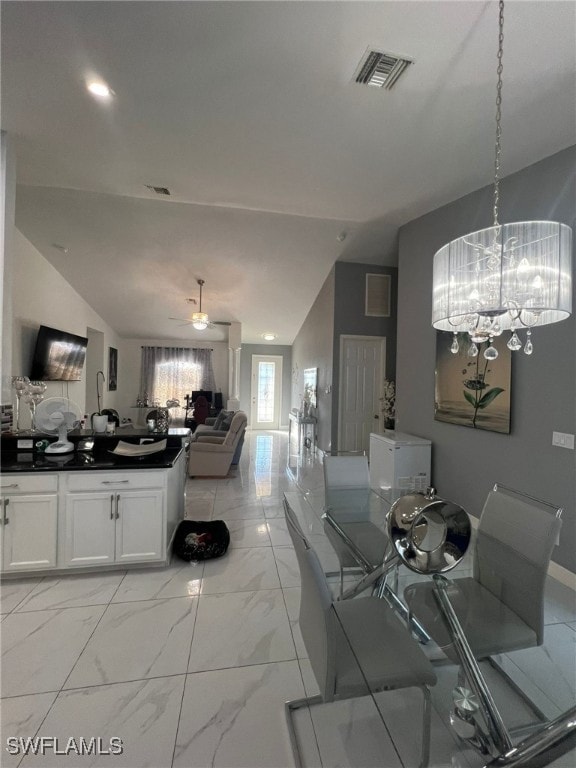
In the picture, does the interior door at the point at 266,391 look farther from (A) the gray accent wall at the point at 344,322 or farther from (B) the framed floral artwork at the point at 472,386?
(B) the framed floral artwork at the point at 472,386

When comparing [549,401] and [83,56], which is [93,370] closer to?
[83,56]

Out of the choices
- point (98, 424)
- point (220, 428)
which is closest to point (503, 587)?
point (98, 424)

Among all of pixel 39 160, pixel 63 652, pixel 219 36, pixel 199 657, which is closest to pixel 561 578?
pixel 199 657

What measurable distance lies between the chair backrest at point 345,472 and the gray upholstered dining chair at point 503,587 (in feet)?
3.15

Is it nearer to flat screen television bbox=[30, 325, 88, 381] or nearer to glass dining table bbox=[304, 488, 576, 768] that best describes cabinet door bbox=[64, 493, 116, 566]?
glass dining table bbox=[304, 488, 576, 768]

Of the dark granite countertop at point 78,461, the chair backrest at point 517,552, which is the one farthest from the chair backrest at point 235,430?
the chair backrest at point 517,552

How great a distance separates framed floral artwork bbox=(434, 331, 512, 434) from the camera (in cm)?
296

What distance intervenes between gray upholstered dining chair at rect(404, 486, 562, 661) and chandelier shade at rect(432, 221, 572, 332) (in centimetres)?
98

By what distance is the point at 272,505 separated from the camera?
3.85 meters

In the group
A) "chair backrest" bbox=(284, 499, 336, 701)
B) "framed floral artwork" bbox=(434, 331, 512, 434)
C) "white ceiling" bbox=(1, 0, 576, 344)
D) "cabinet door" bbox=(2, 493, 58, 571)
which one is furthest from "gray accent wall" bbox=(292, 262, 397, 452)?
"chair backrest" bbox=(284, 499, 336, 701)

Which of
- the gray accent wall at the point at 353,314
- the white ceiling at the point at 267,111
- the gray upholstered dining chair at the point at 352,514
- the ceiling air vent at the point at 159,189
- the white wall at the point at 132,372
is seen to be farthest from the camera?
the white wall at the point at 132,372

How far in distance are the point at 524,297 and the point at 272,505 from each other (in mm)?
3198

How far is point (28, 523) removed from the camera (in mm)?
2299

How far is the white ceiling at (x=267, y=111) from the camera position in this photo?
1.67 metres
